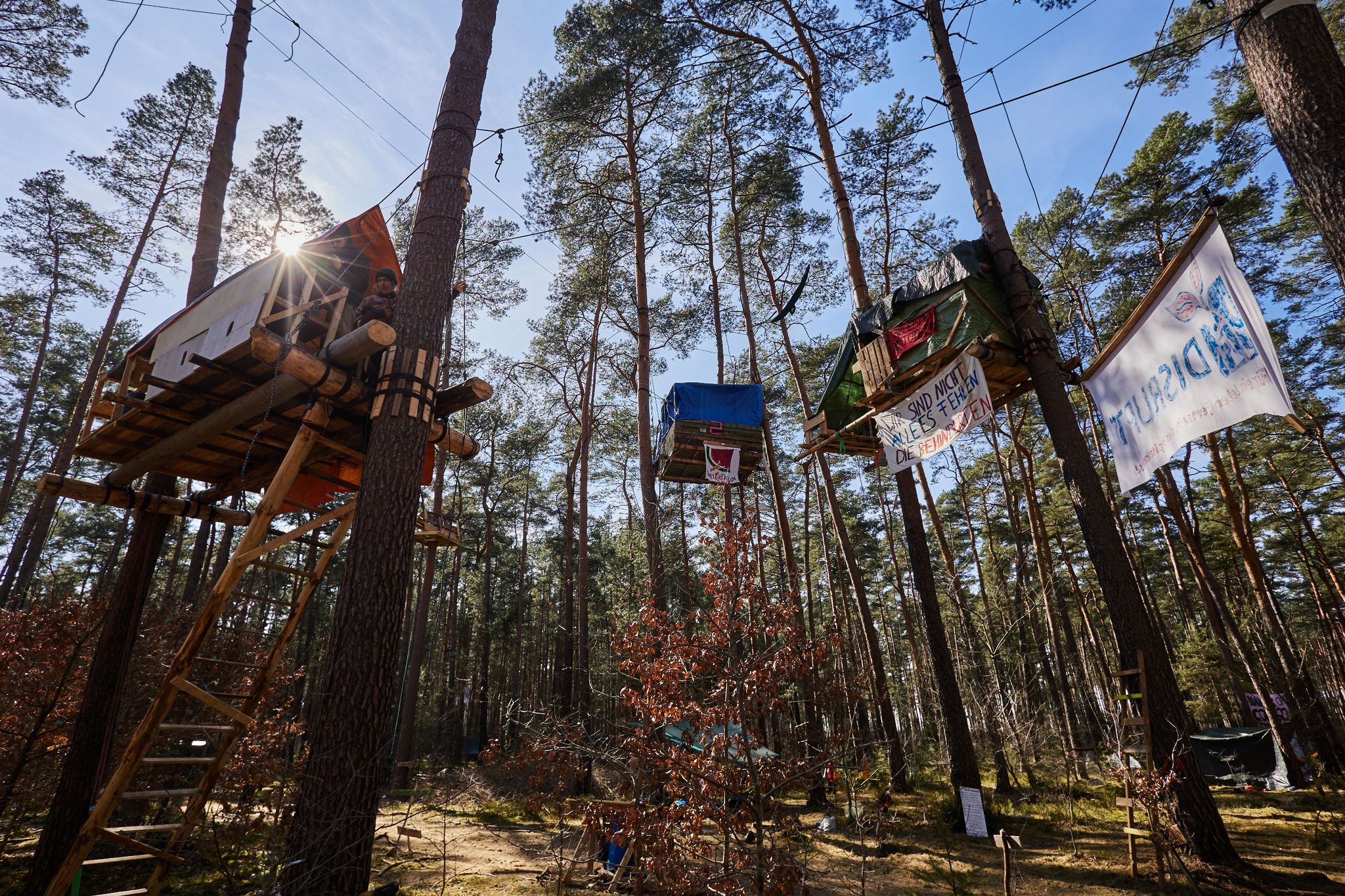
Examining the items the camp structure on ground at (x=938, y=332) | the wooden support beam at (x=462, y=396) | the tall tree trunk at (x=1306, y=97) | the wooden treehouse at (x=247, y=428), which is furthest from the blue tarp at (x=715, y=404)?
the tall tree trunk at (x=1306, y=97)

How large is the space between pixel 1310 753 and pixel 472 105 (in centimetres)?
2358

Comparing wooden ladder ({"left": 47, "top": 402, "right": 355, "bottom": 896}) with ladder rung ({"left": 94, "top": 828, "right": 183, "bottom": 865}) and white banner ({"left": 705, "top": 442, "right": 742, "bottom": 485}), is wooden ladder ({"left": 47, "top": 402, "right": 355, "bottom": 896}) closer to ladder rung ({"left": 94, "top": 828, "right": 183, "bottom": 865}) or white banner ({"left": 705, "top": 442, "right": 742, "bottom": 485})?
ladder rung ({"left": 94, "top": 828, "right": 183, "bottom": 865})

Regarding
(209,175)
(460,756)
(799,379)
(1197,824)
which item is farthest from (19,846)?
(460,756)

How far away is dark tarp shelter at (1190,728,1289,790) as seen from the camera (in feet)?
43.9

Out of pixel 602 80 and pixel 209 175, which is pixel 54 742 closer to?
pixel 209 175

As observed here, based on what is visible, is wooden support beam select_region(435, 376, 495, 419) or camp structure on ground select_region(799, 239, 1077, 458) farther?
camp structure on ground select_region(799, 239, 1077, 458)

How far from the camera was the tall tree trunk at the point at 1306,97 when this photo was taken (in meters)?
3.11

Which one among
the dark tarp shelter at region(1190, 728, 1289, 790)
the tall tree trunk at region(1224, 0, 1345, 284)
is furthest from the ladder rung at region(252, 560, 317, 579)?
the dark tarp shelter at region(1190, 728, 1289, 790)

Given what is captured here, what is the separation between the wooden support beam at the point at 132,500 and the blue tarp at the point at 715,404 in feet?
21.1

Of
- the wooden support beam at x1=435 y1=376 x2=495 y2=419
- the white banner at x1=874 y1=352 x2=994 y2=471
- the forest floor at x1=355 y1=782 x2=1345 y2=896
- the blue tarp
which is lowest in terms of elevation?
the forest floor at x1=355 y1=782 x2=1345 y2=896

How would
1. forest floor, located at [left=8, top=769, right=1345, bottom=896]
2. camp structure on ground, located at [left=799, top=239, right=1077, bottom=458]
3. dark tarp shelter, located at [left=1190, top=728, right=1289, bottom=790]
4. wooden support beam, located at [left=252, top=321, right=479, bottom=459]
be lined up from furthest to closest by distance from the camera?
dark tarp shelter, located at [left=1190, top=728, right=1289, bottom=790]
camp structure on ground, located at [left=799, top=239, right=1077, bottom=458]
forest floor, located at [left=8, top=769, right=1345, bottom=896]
wooden support beam, located at [left=252, top=321, right=479, bottom=459]

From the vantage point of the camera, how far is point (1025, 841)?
829 centimetres

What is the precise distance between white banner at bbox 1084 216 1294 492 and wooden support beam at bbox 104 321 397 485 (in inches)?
207

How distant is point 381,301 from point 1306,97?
6.63 metres
